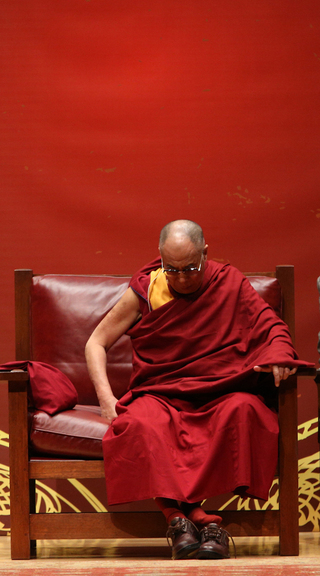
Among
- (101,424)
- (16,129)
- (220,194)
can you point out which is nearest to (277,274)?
(220,194)

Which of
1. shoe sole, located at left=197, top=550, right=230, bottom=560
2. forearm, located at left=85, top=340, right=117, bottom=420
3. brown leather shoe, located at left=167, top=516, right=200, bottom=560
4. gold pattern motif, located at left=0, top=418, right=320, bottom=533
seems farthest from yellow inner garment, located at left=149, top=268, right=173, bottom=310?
gold pattern motif, located at left=0, top=418, right=320, bottom=533

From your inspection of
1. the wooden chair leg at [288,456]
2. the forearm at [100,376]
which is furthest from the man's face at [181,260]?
the wooden chair leg at [288,456]

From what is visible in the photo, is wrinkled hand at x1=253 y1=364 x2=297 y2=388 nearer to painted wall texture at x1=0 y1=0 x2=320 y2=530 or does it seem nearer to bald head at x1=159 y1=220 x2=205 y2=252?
bald head at x1=159 y1=220 x2=205 y2=252

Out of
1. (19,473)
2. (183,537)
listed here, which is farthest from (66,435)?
(183,537)

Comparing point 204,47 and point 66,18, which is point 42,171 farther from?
point 204,47

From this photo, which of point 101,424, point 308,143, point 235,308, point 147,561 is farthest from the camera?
point 308,143

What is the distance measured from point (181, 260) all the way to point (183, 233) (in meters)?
0.10

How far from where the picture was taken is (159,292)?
2.54 meters

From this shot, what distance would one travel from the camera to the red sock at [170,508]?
2070 mm

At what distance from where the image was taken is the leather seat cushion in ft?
7.32

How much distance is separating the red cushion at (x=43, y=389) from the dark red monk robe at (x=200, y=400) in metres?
0.24

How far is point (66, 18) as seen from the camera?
3236 mm

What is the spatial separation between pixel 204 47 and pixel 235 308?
1.45 m

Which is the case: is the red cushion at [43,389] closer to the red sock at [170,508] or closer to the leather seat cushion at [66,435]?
the leather seat cushion at [66,435]
